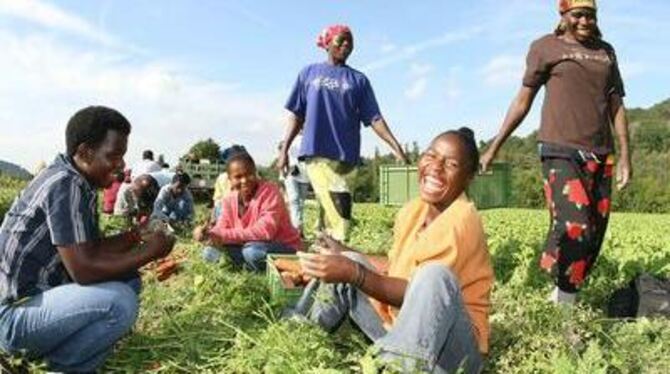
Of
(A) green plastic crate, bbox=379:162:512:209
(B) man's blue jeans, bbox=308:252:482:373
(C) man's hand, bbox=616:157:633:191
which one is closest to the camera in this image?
(B) man's blue jeans, bbox=308:252:482:373

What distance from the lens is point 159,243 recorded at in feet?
12.9

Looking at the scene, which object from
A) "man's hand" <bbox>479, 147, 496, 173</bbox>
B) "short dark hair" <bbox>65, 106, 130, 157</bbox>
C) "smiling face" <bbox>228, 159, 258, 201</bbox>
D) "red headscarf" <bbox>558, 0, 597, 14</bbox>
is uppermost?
"red headscarf" <bbox>558, 0, 597, 14</bbox>

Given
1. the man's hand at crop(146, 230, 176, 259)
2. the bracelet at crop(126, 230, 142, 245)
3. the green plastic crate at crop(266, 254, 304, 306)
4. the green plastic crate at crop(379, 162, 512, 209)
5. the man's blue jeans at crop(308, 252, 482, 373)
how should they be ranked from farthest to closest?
the green plastic crate at crop(379, 162, 512, 209) → the green plastic crate at crop(266, 254, 304, 306) → the bracelet at crop(126, 230, 142, 245) → the man's hand at crop(146, 230, 176, 259) → the man's blue jeans at crop(308, 252, 482, 373)

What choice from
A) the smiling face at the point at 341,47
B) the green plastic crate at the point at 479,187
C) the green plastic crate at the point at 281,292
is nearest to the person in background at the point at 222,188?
the smiling face at the point at 341,47

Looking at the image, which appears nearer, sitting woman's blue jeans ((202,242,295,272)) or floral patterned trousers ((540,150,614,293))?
floral patterned trousers ((540,150,614,293))

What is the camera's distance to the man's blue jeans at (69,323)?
362 cm

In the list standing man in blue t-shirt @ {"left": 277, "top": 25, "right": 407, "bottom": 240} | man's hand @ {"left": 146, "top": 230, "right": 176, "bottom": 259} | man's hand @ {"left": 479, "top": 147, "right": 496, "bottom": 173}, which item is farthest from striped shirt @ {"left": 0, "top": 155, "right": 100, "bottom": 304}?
standing man in blue t-shirt @ {"left": 277, "top": 25, "right": 407, "bottom": 240}

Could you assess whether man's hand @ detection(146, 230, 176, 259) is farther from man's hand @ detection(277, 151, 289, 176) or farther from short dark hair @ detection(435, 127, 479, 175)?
man's hand @ detection(277, 151, 289, 176)

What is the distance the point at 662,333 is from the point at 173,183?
7.13 meters

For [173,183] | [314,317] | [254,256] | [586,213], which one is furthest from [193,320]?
[173,183]

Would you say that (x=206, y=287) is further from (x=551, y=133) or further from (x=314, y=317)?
(x=551, y=133)

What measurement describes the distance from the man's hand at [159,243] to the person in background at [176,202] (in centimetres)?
632

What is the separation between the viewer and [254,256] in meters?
6.41

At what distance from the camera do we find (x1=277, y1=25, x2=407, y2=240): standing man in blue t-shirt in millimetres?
6859
